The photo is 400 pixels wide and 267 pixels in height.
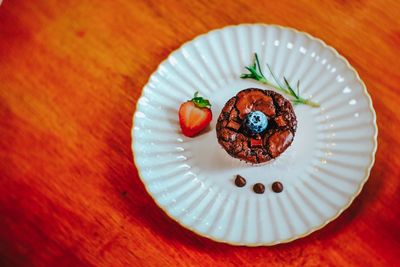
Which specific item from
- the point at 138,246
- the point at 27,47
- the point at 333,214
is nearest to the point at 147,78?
the point at 27,47

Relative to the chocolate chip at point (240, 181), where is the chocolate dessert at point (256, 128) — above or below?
above

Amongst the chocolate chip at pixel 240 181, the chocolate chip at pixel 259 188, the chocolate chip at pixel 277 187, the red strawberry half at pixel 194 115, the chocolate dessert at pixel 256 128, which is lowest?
the chocolate chip at pixel 277 187

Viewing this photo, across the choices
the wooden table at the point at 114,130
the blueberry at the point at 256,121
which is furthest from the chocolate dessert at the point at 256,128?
the wooden table at the point at 114,130

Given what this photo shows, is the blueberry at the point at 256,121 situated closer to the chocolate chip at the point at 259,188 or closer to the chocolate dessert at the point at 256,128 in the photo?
the chocolate dessert at the point at 256,128

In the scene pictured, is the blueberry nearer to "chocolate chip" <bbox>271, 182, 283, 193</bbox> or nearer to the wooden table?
"chocolate chip" <bbox>271, 182, 283, 193</bbox>

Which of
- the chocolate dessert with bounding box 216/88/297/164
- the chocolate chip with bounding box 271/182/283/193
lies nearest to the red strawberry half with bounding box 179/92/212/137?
the chocolate dessert with bounding box 216/88/297/164

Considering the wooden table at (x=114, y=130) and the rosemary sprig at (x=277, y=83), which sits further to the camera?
the rosemary sprig at (x=277, y=83)
